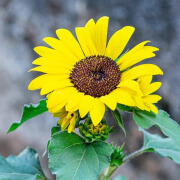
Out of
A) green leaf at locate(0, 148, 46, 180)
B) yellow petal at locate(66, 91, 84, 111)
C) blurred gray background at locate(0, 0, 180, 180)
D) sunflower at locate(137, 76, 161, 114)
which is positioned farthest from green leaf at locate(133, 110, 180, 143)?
blurred gray background at locate(0, 0, 180, 180)

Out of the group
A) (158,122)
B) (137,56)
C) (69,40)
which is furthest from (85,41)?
(158,122)

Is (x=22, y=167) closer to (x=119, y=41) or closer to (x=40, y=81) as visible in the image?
(x=40, y=81)

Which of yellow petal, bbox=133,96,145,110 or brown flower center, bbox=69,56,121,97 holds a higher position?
brown flower center, bbox=69,56,121,97

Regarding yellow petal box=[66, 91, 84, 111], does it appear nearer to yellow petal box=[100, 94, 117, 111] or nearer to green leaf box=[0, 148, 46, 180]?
yellow petal box=[100, 94, 117, 111]

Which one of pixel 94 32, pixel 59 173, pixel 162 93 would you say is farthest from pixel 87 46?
pixel 162 93

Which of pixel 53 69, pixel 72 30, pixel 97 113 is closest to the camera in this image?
pixel 97 113
